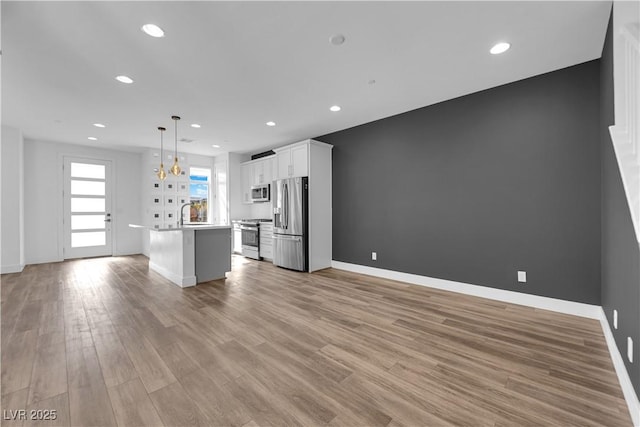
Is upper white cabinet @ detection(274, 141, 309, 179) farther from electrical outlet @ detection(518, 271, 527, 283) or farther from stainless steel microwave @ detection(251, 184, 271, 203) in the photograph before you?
electrical outlet @ detection(518, 271, 527, 283)

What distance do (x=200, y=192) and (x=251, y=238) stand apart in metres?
2.61

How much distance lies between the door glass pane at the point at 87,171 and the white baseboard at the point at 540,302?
6.68 metres

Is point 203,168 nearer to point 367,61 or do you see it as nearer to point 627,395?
point 367,61

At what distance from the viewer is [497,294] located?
3.42 m

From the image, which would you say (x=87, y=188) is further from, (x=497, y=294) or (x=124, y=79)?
(x=497, y=294)

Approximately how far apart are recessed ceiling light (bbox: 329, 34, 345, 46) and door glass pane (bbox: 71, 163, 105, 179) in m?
7.12

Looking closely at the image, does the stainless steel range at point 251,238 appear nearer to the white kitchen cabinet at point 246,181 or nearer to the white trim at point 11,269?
the white kitchen cabinet at point 246,181

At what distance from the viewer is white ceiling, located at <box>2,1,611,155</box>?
2115 millimetres

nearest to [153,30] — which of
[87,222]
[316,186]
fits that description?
[316,186]

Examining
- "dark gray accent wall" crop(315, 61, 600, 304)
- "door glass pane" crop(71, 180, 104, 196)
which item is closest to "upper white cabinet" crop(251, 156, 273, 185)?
"dark gray accent wall" crop(315, 61, 600, 304)

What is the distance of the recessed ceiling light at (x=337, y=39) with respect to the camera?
7.91 ft

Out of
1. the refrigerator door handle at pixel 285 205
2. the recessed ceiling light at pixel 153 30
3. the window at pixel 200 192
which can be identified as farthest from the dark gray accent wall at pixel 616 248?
the window at pixel 200 192

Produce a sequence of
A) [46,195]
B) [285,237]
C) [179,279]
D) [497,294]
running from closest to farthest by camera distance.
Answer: [497,294] → [179,279] → [285,237] → [46,195]

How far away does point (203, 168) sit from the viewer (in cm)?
769
